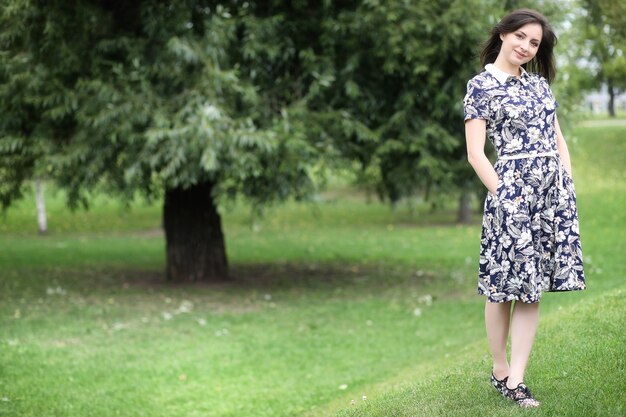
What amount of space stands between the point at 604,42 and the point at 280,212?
36.7ft

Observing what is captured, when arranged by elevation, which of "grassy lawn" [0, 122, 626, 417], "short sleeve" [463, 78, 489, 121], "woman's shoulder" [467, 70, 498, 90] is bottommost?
"grassy lawn" [0, 122, 626, 417]

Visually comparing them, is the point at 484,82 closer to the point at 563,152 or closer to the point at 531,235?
the point at 563,152

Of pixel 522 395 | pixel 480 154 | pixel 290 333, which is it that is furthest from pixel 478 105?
pixel 290 333

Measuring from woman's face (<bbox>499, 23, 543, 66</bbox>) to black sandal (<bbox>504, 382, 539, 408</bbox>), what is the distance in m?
1.76

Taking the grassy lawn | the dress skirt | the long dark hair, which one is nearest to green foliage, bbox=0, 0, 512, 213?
the grassy lawn

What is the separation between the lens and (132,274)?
613 inches

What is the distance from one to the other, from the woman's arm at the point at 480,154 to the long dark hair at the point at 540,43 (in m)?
0.49

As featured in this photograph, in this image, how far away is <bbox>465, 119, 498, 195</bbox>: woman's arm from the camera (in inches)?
191

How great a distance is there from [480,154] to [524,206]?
1.17 ft

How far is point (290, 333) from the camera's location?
10.9m

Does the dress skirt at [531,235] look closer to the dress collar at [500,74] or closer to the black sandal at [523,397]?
the dress collar at [500,74]

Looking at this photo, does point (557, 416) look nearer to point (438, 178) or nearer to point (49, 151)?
point (438, 178)

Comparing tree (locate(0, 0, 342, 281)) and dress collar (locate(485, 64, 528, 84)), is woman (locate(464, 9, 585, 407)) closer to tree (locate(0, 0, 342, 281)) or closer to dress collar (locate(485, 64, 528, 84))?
dress collar (locate(485, 64, 528, 84))

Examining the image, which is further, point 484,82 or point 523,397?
point 523,397
